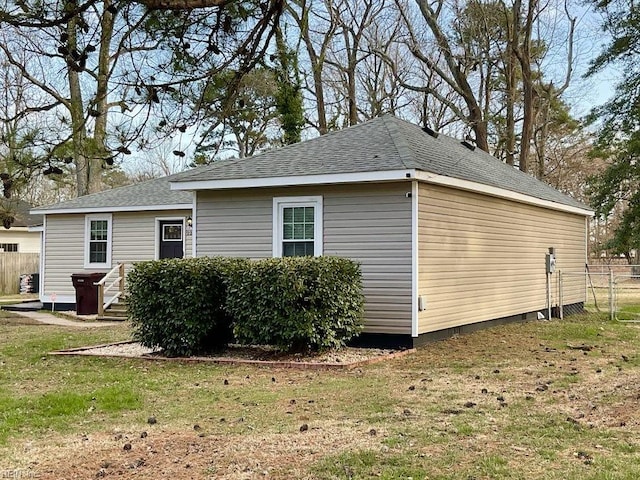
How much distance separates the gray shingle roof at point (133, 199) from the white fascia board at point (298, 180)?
5.11 m

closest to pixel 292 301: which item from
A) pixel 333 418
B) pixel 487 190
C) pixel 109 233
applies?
pixel 333 418

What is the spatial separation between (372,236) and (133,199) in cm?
887

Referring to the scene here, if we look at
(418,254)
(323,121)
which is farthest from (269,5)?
(323,121)

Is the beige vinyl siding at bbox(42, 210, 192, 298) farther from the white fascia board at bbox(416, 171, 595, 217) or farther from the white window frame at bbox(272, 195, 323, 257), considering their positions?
the white fascia board at bbox(416, 171, 595, 217)

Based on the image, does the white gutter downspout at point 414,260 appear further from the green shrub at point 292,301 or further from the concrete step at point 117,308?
the concrete step at point 117,308

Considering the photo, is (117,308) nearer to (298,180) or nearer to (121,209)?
(121,209)

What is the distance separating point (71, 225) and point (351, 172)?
10.4 meters

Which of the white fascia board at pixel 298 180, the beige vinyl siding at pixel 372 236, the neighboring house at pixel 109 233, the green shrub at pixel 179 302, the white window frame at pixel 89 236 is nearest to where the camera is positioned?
the green shrub at pixel 179 302

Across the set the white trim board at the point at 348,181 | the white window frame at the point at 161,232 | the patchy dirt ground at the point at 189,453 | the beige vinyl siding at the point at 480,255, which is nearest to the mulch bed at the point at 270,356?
the beige vinyl siding at the point at 480,255

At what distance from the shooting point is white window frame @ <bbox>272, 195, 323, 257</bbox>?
35.7 feet

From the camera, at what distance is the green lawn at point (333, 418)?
4.54m

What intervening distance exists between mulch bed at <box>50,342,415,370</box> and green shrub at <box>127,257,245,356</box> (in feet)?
0.83

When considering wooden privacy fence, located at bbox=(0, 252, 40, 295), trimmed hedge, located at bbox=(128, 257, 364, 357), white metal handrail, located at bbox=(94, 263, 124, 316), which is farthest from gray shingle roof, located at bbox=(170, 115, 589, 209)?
wooden privacy fence, located at bbox=(0, 252, 40, 295)

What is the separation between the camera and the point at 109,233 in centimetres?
1750
